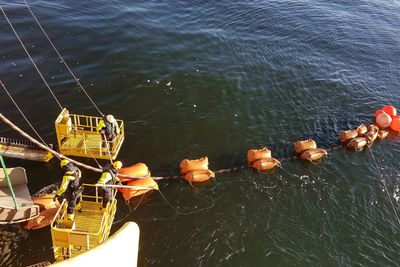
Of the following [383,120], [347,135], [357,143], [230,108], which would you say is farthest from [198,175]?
[383,120]

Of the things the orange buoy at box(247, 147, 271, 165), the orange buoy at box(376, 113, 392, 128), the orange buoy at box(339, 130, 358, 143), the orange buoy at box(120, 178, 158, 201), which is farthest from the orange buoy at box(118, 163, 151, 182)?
the orange buoy at box(376, 113, 392, 128)

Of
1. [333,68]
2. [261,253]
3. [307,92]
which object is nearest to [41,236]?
[261,253]

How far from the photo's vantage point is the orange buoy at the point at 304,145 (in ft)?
67.8

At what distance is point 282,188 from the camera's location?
19.0m

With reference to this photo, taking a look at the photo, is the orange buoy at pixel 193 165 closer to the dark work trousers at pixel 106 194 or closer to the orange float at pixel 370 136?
the dark work trousers at pixel 106 194

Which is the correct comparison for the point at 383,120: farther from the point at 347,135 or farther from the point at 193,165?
the point at 193,165

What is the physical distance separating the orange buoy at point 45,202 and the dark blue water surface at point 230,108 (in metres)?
1.15

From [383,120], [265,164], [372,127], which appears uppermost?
[383,120]

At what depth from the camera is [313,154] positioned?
20266 millimetres

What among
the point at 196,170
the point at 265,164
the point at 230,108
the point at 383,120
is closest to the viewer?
the point at 196,170

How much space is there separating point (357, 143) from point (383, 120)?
312cm

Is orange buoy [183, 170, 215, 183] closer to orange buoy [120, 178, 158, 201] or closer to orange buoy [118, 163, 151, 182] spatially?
orange buoy [120, 178, 158, 201]

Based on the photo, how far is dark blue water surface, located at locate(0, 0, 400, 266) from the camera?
651 inches

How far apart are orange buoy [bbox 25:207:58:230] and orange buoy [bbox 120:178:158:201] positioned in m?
3.06
